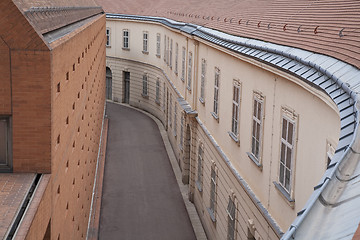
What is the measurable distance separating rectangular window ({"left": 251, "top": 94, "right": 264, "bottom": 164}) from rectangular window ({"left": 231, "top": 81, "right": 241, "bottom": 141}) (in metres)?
1.40

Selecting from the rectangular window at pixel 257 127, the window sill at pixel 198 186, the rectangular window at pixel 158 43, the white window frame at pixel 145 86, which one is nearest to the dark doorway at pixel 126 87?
the white window frame at pixel 145 86

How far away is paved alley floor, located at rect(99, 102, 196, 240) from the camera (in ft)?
62.0

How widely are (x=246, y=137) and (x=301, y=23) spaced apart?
9.68ft

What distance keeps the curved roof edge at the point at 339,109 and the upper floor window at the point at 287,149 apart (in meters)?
0.85

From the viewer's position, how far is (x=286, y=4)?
50.8 feet

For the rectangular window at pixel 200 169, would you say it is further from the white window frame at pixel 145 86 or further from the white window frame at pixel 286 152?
the white window frame at pixel 145 86

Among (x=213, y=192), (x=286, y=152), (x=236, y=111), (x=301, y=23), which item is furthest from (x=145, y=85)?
(x=286, y=152)

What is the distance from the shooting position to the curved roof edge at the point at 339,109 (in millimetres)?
4023

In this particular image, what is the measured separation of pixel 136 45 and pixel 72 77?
2852 cm

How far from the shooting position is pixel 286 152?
991cm

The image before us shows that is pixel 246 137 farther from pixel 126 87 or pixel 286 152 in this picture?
pixel 126 87

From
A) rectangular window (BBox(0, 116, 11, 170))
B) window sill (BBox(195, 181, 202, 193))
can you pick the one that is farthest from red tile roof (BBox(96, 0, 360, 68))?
window sill (BBox(195, 181, 202, 193))

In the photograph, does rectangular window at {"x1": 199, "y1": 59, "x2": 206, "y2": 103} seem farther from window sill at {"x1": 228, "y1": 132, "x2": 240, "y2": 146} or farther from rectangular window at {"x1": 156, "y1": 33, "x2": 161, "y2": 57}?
rectangular window at {"x1": 156, "y1": 33, "x2": 161, "y2": 57}

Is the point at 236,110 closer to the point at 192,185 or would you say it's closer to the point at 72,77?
the point at 72,77
